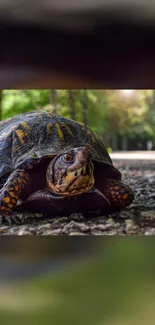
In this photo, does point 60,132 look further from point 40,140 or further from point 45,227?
point 45,227

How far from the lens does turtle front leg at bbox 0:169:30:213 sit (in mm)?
2088

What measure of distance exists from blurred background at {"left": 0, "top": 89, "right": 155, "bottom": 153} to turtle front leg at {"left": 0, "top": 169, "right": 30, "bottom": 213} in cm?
87

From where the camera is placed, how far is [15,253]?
183 cm

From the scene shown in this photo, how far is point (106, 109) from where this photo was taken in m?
2.99

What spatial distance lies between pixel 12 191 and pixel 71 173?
0.33m

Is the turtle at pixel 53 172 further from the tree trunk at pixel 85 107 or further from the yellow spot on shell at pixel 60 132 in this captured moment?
the tree trunk at pixel 85 107

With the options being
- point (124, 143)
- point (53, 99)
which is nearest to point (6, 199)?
point (53, 99)
